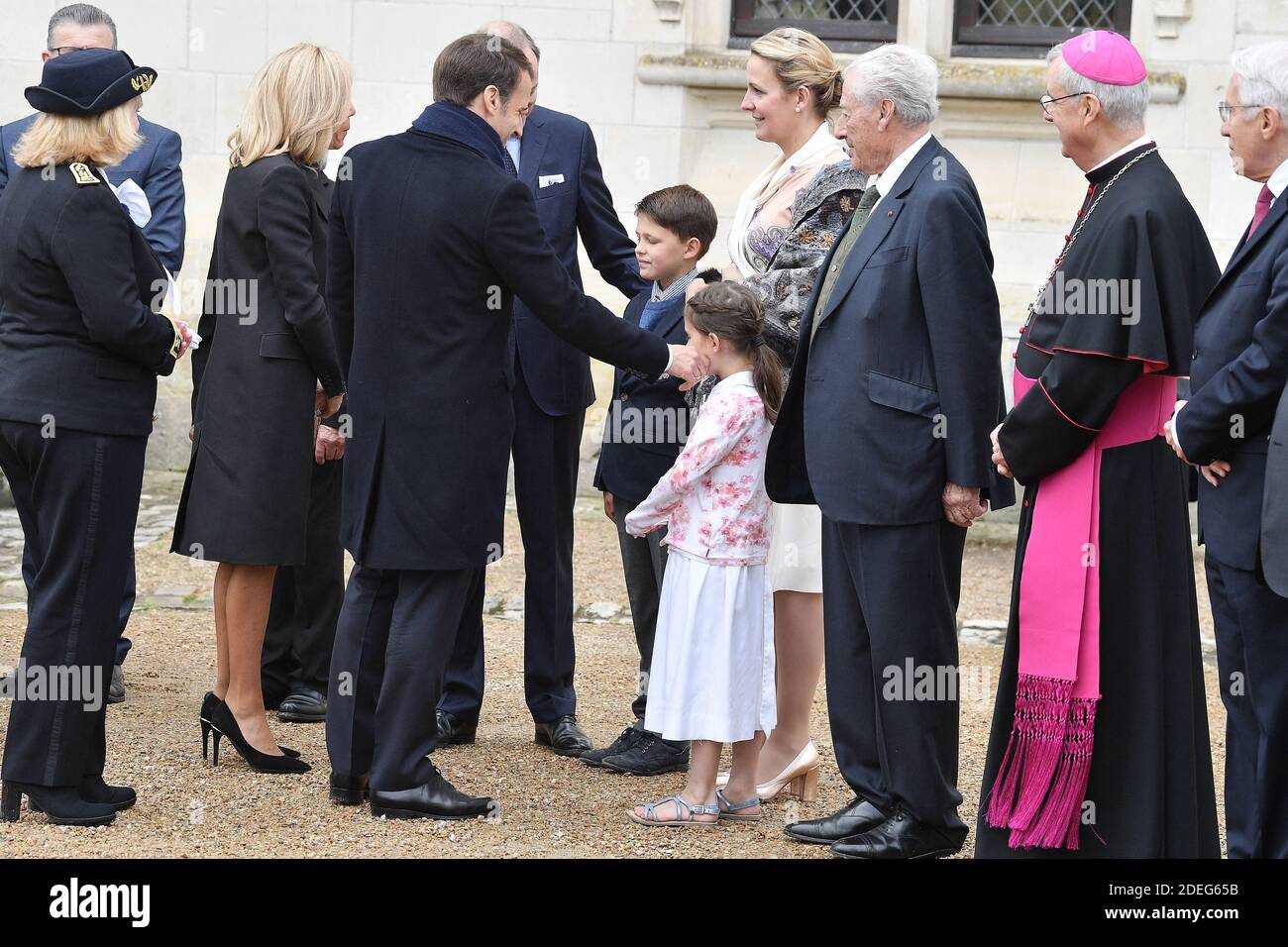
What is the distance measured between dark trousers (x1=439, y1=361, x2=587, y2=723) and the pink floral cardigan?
34.6 inches

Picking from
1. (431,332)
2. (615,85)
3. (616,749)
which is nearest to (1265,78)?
(431,332)

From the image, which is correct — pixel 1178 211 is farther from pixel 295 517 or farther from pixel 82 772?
pixel 82 772

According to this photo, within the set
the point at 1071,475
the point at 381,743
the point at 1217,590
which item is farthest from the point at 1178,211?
the point at 381,743

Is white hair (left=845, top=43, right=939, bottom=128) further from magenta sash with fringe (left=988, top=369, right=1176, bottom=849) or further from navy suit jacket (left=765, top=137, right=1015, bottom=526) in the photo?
magenta sash with fringe (left=988, top=369, right=1176, bottom=849)

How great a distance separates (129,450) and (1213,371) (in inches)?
107

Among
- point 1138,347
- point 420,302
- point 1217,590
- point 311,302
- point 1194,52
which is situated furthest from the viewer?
point 1194,52

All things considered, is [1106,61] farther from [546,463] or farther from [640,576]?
[546,463]

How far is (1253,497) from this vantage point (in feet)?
12.3

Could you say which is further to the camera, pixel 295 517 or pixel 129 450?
pixel 295 517

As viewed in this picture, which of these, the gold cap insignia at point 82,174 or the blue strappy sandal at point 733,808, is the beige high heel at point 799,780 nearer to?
the blue strappy sandal at point 733,808

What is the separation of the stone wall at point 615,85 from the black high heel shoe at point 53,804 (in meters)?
5.77

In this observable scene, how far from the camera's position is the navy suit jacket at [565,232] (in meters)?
5.30

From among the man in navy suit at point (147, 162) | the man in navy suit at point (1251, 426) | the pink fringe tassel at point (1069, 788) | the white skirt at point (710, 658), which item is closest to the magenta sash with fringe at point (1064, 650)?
the pink fringe tassel at point (1069, 788)

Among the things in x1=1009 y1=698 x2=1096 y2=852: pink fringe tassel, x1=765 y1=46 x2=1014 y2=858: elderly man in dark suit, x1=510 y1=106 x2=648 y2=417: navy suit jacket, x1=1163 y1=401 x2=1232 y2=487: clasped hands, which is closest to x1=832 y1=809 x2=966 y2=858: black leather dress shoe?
x1=765 y1=46 x2=1014 y2=858: elderly man in dark suit
